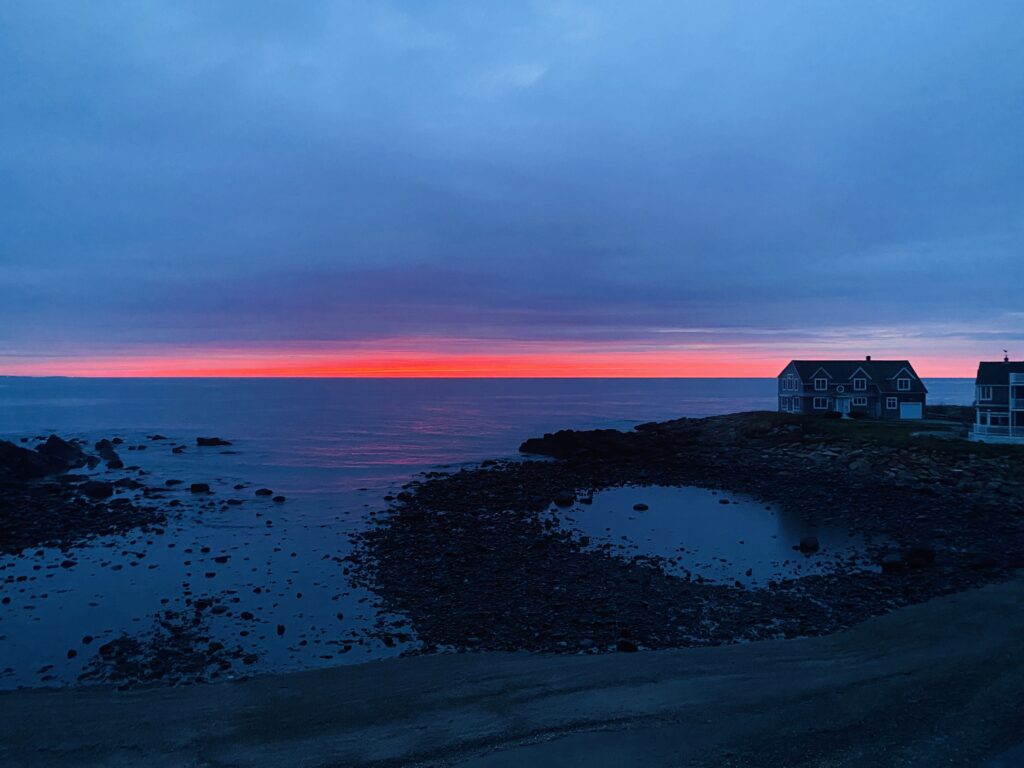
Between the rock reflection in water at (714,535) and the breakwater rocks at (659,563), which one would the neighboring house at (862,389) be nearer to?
the breakwater rocks at (659,563)

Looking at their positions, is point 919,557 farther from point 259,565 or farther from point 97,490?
point 97,490

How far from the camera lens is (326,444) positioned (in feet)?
230

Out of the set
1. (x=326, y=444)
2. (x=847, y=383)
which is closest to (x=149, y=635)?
(x=326, y=444)

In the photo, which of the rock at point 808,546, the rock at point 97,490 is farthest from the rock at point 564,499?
the rock at point 97,490

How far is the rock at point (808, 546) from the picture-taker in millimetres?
23031

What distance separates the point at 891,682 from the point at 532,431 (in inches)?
2951

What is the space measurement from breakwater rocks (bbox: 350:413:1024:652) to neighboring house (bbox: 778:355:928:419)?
18811mm

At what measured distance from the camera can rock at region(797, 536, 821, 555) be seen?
75.6 ft

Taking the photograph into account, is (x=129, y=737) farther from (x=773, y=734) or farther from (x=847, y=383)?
(x=847, y=383)

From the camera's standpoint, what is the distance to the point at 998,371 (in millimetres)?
45219

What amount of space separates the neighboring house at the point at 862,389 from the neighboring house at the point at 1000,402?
59.9 feet

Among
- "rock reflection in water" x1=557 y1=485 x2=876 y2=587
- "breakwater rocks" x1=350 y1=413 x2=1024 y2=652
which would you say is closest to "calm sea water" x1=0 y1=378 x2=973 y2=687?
"rock reflection in water" x1=557 y1=485 x2=876 y2=587

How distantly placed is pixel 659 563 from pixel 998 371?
3907 centimetres

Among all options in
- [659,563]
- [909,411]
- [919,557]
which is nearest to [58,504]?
[659,563]
